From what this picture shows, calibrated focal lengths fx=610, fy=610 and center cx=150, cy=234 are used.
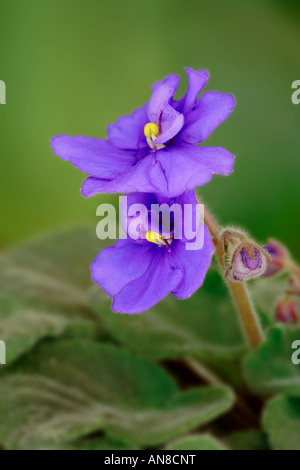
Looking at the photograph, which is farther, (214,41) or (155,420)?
(214,41)

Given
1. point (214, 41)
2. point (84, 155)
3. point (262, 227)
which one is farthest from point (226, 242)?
point (214, 41)

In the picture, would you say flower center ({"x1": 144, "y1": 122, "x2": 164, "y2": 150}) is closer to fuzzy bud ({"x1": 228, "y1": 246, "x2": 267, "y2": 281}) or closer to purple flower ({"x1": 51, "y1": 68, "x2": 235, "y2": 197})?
purple flower ({"x1": 51, "y1": 68, "x2": 235, "y2": 197})

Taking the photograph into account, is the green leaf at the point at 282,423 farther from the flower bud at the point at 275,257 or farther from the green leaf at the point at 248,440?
the flower bud at the point at 275,257

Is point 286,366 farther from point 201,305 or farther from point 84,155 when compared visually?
point 84,155

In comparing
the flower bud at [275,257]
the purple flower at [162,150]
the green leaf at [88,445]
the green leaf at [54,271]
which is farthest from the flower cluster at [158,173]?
the green leaf at [54,271]

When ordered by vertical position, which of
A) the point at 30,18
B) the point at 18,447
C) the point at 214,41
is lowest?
the point at 18,447

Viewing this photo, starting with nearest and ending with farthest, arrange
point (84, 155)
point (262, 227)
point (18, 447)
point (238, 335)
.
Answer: point (84, 155) → point (18, 447) → point (238, 335) → point (262, 227)

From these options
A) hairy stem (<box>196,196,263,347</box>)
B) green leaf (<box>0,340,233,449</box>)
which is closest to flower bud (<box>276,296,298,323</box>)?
hairy stem (<box>196,196,263,347</box>)
